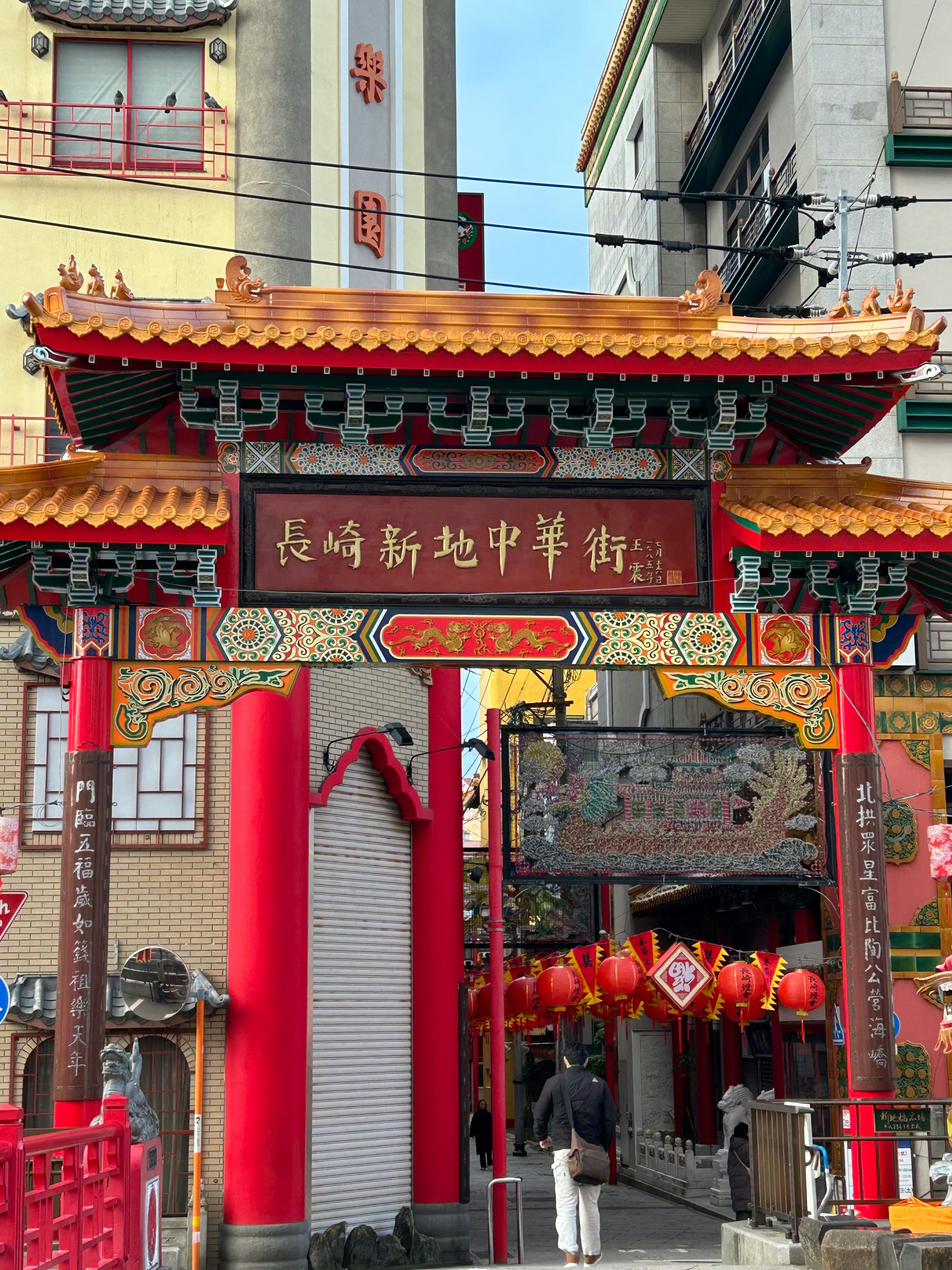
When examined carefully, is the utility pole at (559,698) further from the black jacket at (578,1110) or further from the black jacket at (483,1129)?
the black jacket at (578,1110)

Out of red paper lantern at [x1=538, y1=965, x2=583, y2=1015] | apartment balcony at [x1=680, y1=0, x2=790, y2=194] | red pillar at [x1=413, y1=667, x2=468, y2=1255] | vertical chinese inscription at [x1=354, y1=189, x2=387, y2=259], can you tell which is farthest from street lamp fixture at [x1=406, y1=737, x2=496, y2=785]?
apartment balcony at [x1=680, y1=0, x2=790, y2=194]

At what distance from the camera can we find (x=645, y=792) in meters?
21.0

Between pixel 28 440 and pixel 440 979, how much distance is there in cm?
792

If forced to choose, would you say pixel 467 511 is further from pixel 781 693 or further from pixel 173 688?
pixel 781 693

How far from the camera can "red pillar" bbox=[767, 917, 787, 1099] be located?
23.1m

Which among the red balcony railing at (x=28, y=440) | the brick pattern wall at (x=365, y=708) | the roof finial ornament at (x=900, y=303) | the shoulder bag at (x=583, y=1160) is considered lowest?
the shoulder bag at (x=583, y=1160)

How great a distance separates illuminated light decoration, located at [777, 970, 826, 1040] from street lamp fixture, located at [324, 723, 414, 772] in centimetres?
527

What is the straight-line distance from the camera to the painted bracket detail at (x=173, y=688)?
12.5m

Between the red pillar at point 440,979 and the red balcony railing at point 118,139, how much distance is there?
277 inches

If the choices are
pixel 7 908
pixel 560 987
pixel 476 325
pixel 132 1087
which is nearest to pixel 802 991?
pixel 560 987

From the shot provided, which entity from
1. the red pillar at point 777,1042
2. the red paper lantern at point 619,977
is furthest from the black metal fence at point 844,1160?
the red pillar at point 777,1042

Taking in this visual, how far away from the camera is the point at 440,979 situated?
19.4m

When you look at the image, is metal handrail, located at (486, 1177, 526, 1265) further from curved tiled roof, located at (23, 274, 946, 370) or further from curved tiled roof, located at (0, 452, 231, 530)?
curved tiled roof, located at (23, 274, 946, 370)

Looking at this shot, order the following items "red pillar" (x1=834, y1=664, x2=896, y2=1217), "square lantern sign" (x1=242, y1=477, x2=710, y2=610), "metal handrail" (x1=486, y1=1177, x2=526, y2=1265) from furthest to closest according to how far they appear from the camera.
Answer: "metal handrail" (x1=486, y1=1177, x2=526, y2=1265), "square lantern sign" (x1=242, y1=477, x2=710, y2=610), "red pillar" (x1=834, y1=664, x2=896, y2=1217)
